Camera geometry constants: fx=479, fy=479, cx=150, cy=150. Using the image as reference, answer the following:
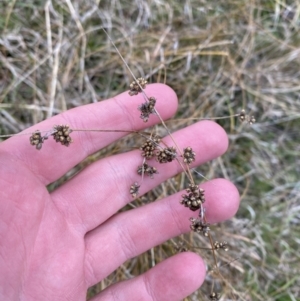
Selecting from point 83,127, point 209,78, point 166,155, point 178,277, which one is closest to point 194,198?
point 166,155

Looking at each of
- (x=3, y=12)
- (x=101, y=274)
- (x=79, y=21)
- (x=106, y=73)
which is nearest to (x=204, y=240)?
(x=101, y=274)

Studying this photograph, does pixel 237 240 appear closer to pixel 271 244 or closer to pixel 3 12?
pixel 271 244

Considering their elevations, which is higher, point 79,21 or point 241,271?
point 79,21

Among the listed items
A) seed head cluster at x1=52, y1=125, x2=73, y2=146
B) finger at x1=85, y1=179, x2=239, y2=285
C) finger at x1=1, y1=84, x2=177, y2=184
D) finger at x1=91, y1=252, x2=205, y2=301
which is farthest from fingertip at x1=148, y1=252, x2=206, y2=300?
seed head cluster at x1=52, y1=125, x2=73, y2=146

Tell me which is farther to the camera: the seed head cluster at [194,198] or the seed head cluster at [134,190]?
the seed head cluster at [134,190]

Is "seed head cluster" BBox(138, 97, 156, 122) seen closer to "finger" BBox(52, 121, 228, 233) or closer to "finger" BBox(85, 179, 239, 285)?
"finger" BBox(52, 121, 228, 233)

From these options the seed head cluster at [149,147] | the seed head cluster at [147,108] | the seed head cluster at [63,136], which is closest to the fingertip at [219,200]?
the seed head cluster at [149,147]

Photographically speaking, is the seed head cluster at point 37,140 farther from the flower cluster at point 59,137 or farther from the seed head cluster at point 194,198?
the seed head cluster at point 194,198
